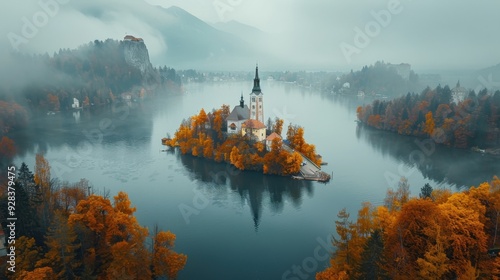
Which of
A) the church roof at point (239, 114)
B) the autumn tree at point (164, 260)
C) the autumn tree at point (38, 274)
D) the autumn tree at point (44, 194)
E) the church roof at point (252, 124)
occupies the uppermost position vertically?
the church roof at point (239, 114)

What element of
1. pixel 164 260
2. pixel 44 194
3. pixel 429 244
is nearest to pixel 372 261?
pixel 429 244

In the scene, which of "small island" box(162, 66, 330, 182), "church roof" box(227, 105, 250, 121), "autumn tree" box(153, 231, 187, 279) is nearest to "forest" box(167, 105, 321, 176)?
"small island" box(162, 66, 330, 182)

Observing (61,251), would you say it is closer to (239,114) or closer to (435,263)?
(435,263)

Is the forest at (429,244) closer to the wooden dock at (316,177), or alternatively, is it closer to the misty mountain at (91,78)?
the wooden dock at (316,177)

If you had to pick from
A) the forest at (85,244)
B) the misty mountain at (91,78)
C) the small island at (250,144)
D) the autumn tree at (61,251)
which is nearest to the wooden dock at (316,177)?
the small island at (250,144)

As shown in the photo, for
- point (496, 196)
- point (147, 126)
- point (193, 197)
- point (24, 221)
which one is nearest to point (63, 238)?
point (24, 221)

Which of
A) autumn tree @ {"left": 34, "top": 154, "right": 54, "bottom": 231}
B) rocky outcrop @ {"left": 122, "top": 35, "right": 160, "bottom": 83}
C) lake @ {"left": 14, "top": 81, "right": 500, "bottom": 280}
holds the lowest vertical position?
lake @ {"left": 14, "top": 81, "right": 500, "bottom": 280}

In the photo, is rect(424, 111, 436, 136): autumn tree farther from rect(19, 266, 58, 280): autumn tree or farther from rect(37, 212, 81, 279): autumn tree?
rect(19, 266, 58, 280): autumn tree
